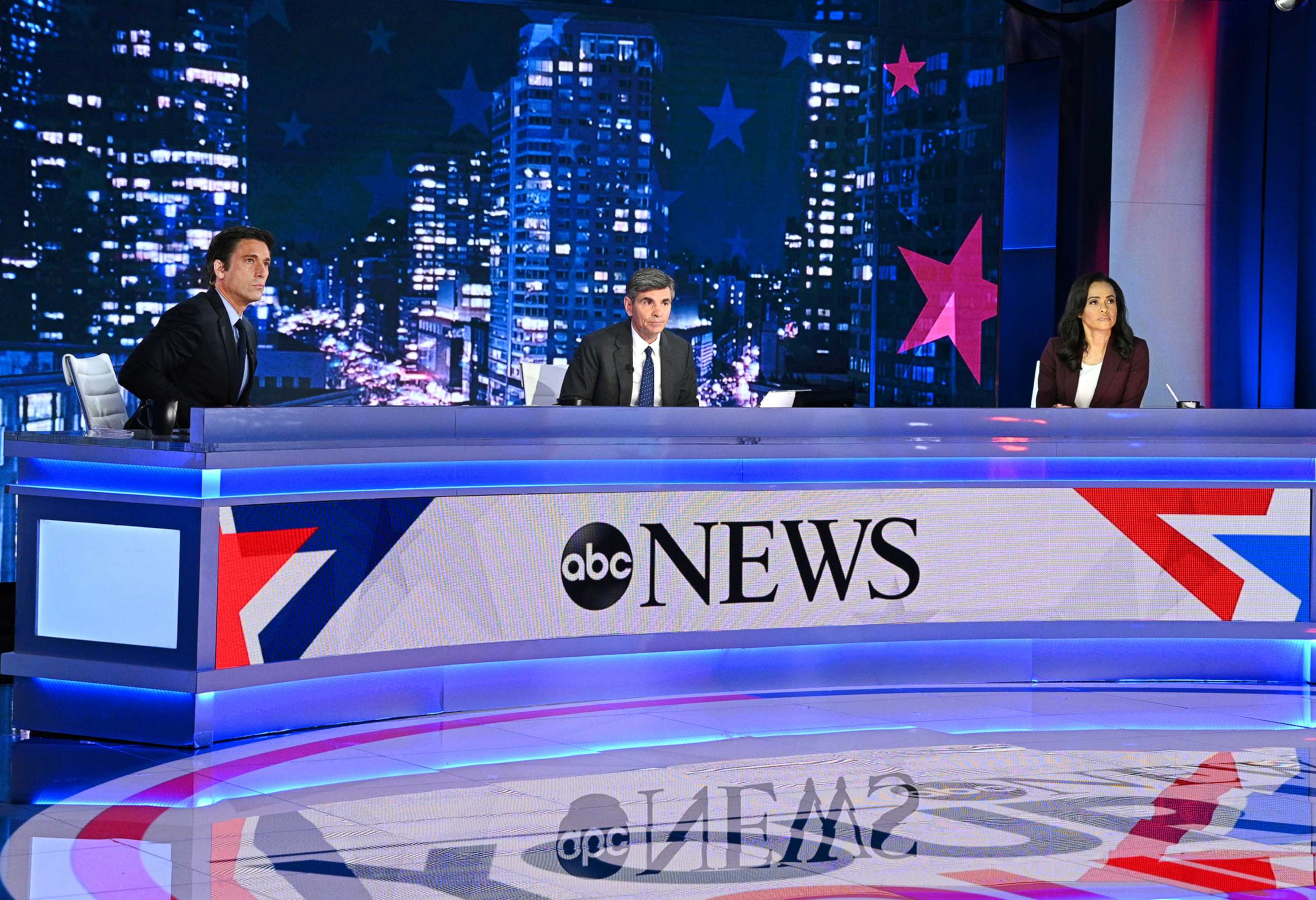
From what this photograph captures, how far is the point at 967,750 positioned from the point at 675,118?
4.27 meters

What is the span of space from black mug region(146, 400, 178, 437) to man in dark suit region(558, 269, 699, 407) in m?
1.30

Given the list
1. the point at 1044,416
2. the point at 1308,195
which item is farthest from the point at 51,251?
the point at 1308,195

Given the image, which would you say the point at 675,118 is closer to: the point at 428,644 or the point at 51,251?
the point at 51,251

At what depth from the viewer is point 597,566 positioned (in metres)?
4.41

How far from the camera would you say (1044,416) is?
488 centimetres

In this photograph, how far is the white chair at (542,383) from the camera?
16.2ft

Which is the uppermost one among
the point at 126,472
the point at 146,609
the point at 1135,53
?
the point at 1135,53

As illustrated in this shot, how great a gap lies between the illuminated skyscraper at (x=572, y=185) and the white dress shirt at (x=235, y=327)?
9.29 ft

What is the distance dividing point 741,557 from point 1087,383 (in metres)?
1.55

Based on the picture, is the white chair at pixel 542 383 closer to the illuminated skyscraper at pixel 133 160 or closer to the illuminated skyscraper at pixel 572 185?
the illuminated skyscraper at pixel 572 185

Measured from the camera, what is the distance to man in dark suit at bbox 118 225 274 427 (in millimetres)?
4156

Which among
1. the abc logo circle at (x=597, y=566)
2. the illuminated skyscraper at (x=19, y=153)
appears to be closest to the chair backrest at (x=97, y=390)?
the abc logo circle at (x=597, y=566)

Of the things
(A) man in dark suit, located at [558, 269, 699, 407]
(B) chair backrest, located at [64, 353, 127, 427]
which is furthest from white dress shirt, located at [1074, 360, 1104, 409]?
(B) chair backrest, located at [64, 353, 127, 427]

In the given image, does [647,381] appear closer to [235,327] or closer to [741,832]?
[235,327]
